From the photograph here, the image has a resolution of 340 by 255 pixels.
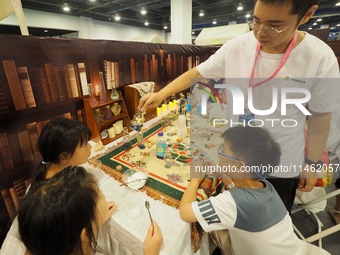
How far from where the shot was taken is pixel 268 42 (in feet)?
2.68

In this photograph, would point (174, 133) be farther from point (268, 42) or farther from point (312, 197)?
point (312, 197)

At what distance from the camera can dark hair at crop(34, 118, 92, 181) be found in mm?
1010

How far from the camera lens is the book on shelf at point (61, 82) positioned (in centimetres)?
131

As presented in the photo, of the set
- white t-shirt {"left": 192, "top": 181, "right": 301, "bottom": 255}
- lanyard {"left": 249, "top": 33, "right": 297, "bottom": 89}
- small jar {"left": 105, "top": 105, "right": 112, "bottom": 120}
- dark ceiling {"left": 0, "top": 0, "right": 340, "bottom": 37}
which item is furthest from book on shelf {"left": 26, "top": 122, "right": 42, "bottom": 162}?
dark ceiling {"left": 0, "top": 0, "right": 340, "bottom": 37}

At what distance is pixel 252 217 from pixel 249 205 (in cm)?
6

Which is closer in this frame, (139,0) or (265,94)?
(265,94)

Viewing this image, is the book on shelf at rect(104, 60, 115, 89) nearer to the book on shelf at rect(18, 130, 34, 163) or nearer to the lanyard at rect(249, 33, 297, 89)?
the book on shelf at rect(18, 130, 34, 163)

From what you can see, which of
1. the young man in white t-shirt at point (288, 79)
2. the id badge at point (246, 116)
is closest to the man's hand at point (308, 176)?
the young man in white t-shirt at point (288, 79)

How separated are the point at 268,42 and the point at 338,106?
443mm

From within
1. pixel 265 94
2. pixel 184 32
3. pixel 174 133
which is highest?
pixel 184 32

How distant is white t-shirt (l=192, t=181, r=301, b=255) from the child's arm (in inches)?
1.0

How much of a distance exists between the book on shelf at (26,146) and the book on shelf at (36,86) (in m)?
0.22

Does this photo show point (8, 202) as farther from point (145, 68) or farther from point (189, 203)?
point (145, 68)

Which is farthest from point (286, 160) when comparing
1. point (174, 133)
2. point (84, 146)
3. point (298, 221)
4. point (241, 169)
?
point (298, 221)
